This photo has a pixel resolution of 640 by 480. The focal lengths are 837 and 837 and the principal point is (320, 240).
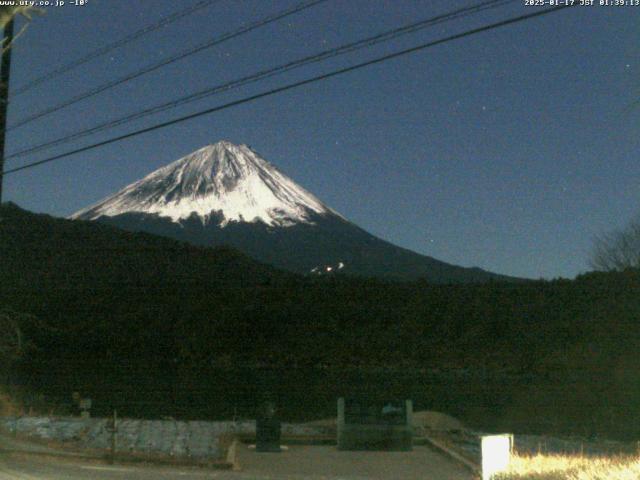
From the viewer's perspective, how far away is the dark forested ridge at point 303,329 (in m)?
40.1

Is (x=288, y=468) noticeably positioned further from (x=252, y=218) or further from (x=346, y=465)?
(x=252, y=218)

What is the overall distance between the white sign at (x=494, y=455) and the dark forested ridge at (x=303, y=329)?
24.6 m

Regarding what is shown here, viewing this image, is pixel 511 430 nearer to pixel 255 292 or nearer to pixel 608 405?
pixel 608 405

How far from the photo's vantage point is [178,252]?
67500mm

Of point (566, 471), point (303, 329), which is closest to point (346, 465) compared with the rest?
point (566, 471)

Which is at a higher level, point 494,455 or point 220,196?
point 220,196

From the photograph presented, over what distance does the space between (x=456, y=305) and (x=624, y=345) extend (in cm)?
1158

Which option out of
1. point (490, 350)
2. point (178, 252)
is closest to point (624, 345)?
point (490, 350)

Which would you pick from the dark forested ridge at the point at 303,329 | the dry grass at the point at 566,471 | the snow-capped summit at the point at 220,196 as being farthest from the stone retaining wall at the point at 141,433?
the snow-capped summit at the point at 220,196

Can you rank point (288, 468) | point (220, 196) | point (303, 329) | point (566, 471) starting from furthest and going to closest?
point (220, 196), point (303, 329), point (288, 468), point (566, 471)

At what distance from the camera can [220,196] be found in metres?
128

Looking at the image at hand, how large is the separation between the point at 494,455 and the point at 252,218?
11132 cm

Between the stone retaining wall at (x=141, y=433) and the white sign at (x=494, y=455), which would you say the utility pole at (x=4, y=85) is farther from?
the white sign at (x=494, y=455)

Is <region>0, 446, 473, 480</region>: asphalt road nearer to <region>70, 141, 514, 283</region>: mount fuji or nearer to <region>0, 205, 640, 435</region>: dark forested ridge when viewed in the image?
<region>0, 205, 640, 435</region>: dark forested ridge
